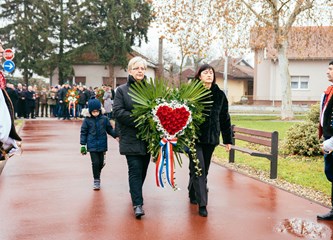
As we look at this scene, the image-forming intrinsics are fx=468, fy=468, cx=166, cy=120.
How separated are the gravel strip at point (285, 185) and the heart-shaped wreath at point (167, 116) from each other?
7.96ft

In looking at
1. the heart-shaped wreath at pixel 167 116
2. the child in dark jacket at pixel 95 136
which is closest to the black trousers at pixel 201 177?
the heart-shaped wreath at pixel 167 116

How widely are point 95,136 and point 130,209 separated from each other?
181 centimetres

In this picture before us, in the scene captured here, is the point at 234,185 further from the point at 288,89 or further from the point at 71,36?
the point at 71,36

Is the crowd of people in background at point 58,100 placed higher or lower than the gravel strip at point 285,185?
higher

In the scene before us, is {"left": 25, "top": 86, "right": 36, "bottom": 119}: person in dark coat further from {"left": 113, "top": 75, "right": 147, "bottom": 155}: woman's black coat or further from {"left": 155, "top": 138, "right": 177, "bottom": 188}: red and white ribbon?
{"left": 155, "top": 138, "right": 177, "bottom": 188}: red and white ribbon

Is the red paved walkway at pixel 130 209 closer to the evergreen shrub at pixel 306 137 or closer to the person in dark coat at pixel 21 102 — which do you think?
the evergreen shrub at pixel 306 137

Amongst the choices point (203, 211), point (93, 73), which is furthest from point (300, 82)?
point (203, 211)

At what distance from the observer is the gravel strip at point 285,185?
24.7ft

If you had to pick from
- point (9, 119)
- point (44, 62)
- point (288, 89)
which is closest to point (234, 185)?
point (9, 119)

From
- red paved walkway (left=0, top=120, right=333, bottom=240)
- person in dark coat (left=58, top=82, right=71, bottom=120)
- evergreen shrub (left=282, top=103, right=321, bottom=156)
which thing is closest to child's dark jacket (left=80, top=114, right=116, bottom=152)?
red paved walkway (left=0, top=120, right=333, bottom=240)

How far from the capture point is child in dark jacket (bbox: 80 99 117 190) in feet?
26.0

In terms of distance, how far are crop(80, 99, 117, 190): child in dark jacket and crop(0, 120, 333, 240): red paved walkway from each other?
1.55 ft

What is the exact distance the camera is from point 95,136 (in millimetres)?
7934

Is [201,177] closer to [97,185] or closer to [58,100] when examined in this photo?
[97,185]
